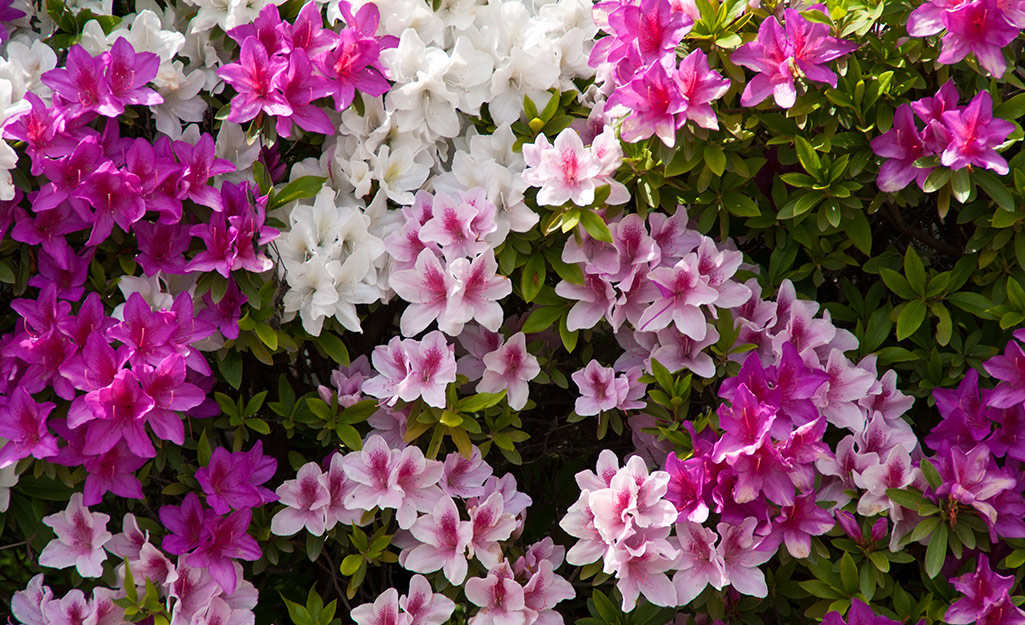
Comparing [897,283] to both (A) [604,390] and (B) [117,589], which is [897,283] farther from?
(B) [117,589]

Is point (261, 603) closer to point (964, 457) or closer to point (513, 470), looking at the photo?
point (513, 470)

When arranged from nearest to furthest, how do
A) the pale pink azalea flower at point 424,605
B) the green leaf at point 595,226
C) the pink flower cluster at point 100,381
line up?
the pink flower cluster at point 100,381 < the green leaf at point 595,226 < the pale pink azalea flower at point 424,605

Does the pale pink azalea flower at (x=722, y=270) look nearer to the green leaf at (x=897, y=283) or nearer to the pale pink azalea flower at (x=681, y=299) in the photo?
the pale pink azalea flower at (x=681, y=299)

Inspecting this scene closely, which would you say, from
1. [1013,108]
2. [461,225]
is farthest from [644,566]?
[1013,108]

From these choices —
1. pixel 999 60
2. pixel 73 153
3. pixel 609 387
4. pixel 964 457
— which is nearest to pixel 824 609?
pixel 964 457

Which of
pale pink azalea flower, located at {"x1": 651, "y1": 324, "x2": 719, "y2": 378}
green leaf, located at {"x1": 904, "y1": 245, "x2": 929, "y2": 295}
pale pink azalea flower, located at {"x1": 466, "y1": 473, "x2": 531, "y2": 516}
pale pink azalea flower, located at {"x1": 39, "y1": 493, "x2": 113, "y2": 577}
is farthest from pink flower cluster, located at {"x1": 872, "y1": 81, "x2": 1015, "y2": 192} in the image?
pale pink azalea flower, located at {"x1": 39, "y1": 493, "x2": 113, "y2": 577}

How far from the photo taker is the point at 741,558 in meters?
1.73

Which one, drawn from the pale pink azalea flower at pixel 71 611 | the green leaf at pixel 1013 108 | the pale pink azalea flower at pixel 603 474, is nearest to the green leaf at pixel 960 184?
the green leaf at pixel 1013 108

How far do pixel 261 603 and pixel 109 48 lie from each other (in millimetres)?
1279

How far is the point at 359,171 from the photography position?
5.97 feet

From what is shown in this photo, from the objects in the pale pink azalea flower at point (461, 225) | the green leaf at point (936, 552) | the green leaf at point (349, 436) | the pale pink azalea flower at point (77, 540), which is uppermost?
the pale pink azalea flower at point (461, 225)

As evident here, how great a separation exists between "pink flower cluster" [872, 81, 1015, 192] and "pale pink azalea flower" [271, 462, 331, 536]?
1.15 m

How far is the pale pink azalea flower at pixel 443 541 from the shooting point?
5.83ft

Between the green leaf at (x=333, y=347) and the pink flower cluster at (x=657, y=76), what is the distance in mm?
636
